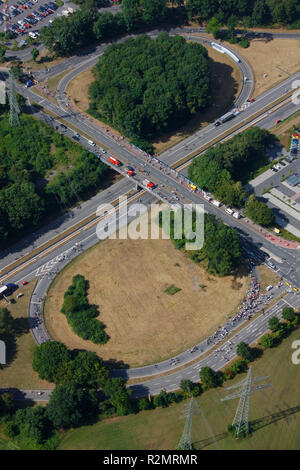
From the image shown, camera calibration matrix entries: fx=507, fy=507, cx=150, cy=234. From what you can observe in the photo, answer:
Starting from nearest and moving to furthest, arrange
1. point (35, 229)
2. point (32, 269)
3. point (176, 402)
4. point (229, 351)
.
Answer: point (176, 402) < point (229, 351) < point (32, 269) < point (35, 229)

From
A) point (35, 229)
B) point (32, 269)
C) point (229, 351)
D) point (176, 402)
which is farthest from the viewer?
point (35, 229)

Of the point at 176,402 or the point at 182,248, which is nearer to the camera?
the point at 176,402

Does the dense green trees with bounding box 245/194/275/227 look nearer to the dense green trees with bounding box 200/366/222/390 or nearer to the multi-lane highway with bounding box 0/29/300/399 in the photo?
the multi-lane highway with bounding box 0/29/300/399

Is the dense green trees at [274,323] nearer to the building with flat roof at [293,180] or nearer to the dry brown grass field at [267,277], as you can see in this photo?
the dry brown grass field at [267,277]

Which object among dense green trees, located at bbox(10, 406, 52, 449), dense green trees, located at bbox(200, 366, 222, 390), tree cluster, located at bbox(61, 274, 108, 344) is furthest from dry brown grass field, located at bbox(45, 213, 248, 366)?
dense green trees, located at bbox(10, 406, 52, 449)

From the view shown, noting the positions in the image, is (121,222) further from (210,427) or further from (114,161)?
(210,427)

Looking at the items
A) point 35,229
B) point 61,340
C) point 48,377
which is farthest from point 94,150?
point 48,377
